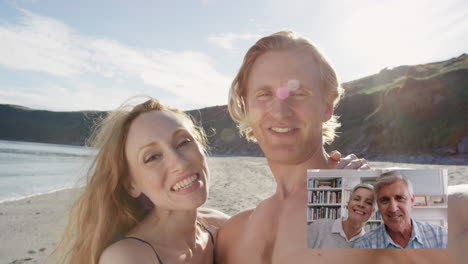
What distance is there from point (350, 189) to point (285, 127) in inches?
31.8

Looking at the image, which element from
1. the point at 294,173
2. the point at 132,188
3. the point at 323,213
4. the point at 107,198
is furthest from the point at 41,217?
the point at 323,213

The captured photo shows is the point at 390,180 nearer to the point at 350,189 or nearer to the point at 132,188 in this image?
the point at 350,189

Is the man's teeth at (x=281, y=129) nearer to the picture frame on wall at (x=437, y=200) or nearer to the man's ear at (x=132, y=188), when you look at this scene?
the picture frame on wall at (x=437, y=200)

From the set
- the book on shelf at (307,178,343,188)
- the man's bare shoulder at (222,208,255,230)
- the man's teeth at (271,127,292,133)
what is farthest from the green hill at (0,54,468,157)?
the book on shelf at (307,178,343,188)

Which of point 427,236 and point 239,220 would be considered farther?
point 239,220

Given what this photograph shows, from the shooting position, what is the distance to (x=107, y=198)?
260cm

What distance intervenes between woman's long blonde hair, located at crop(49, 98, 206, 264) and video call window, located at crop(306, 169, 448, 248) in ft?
4.90

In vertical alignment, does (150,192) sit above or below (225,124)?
below

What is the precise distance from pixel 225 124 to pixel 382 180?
70371mm

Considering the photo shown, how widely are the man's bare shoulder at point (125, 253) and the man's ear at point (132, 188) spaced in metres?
0.38

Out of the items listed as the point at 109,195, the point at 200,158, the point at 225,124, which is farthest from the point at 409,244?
the point at 225,124

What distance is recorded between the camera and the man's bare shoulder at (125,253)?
2.14 metres

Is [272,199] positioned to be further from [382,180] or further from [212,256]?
[382,180]

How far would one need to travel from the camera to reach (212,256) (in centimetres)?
264
